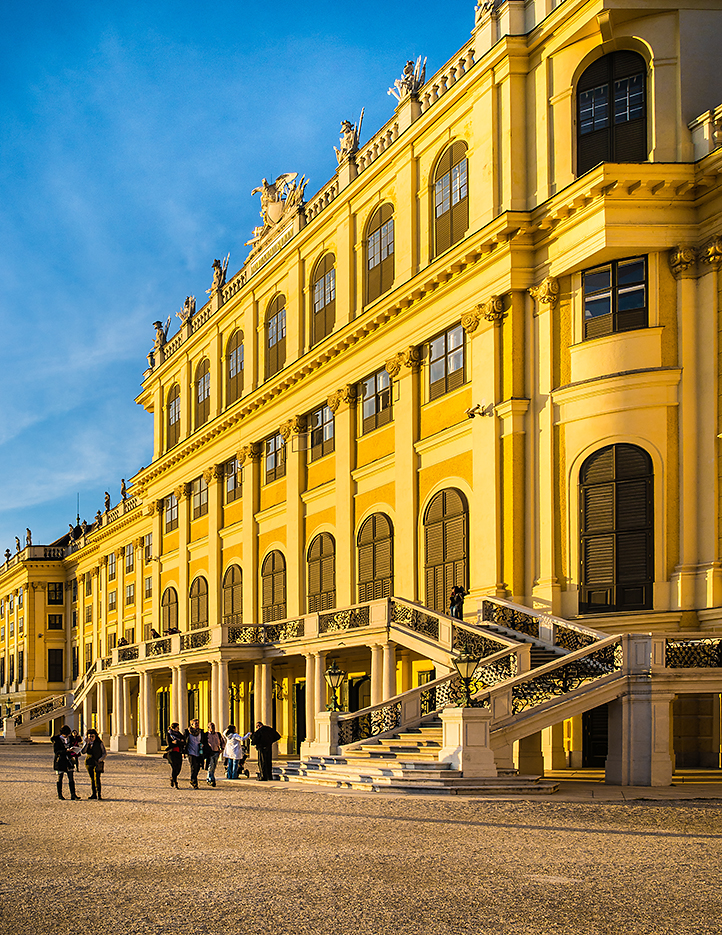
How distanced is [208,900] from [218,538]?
1587 inches

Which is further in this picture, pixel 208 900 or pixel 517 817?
pixel 517 817

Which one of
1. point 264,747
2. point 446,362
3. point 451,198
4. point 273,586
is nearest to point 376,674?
point 264,747

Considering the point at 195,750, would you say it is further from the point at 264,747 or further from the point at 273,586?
the point at 273,586

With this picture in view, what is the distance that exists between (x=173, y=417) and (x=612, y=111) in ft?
114

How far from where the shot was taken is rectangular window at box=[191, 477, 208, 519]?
52625 mm

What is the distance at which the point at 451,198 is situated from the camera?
33.2 metres

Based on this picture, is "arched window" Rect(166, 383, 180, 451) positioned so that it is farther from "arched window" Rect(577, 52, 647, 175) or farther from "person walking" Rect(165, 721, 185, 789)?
"person walking" Rect(165, 721, 185, 789)

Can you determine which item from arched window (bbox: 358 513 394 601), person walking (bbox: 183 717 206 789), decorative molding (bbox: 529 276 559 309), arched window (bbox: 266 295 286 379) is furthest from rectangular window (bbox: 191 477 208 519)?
decorative molding (bbox: 529 276 559 309)

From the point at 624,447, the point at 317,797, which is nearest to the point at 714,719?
the point at 624,447

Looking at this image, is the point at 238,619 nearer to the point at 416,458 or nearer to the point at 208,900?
the point at 416,458

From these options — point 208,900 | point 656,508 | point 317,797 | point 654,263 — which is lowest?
point 317,797

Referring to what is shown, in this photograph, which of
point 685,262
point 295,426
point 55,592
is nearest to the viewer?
point 685,262

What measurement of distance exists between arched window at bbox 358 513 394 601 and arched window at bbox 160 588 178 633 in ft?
68.4

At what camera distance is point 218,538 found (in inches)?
1972
